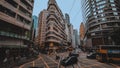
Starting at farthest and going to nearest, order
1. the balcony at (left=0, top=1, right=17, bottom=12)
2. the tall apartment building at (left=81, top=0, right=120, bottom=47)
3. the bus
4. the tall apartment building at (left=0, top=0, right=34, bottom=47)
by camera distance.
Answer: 1. the tall apartment building at (left=81, top=0, right=120, bottom=47)
2. the tall apartment building at (left=0, top=0, right=34, bottom=47)
3. the balcony at (left=0, top=1, right=17, bottom=12)
4. the bus

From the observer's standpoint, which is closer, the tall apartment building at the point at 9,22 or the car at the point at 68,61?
the car at the point at 68,61

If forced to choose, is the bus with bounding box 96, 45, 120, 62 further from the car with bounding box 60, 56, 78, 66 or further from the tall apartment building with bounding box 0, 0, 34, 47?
the tall apartment building with bounding box 0, 0, 34, 47

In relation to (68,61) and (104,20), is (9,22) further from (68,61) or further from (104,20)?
(104,20)

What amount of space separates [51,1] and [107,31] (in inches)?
1487

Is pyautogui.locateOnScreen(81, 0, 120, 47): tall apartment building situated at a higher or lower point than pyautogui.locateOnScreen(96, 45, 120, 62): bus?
higher

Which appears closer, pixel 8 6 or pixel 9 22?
pixel 8 6

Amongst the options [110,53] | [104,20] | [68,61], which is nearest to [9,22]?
[68,61]

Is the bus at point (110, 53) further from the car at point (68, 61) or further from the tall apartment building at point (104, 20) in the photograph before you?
the tall apartment building at point (104, 20)

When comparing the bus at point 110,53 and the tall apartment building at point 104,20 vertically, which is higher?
the tall apartment building at point 104,20

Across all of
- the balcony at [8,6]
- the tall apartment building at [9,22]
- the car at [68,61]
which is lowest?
the car at [68,61]

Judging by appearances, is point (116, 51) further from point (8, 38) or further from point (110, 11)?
point (110, 11)

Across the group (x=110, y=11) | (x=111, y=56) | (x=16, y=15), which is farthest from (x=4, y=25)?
(x=110, y=11)

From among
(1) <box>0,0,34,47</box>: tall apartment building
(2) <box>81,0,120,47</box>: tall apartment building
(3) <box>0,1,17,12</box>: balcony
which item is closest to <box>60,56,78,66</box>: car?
(1) <box>0,0,34,47</box>: tall apartment building

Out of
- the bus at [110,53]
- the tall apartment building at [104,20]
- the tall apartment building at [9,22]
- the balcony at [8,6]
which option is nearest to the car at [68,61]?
the bus at [110,53]
